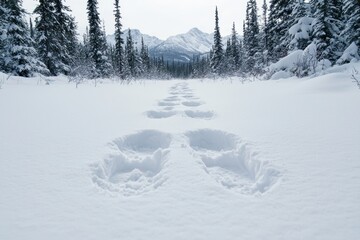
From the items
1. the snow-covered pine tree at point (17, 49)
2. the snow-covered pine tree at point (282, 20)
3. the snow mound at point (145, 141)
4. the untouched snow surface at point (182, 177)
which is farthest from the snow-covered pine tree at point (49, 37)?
the snow mound at point (145, 141)

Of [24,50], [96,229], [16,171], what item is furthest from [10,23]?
[96,229]

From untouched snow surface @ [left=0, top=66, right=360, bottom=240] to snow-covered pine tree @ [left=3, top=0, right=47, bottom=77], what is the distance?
12237 mm

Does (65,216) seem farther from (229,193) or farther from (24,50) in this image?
(24,50)

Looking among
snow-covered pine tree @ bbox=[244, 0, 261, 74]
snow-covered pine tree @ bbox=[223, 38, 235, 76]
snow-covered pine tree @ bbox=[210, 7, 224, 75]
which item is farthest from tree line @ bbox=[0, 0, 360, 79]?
snow-covered pine tree @ bbox=[223, 38, 235, 76]

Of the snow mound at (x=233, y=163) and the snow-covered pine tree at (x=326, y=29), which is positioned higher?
the snow-covered pine tree at (x=326, y=29)

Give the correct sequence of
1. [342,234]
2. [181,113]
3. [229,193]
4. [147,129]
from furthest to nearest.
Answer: [181,113], [147,129], [229,193], [342,234]

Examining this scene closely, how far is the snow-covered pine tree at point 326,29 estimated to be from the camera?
12.7 metres

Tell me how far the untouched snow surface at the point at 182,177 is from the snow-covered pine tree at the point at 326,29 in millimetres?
10874

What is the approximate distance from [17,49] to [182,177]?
615 inches

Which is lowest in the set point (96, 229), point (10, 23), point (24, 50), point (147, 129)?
point (96, 229)

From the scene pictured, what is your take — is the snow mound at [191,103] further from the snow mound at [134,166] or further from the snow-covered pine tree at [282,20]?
the snow-covered pine tree at [282,20]

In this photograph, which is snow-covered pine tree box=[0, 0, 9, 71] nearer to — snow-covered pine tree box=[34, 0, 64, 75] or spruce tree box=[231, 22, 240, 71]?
snow-covered pine tree box=[34, 0, 64, 75]

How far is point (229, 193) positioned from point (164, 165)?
762 millimetres

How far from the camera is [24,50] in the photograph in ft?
46.1
